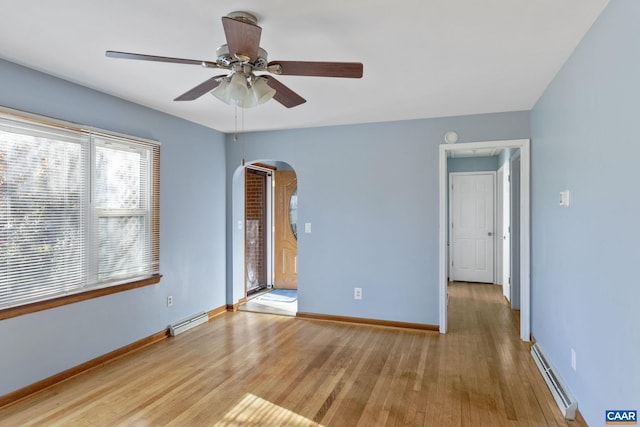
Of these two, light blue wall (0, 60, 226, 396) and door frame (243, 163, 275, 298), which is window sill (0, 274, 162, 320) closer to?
light blue wall (0, 60, 226, 396)

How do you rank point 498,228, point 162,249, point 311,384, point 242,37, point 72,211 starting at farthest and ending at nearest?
1. point 498,228
2. point 162,249
3. point 72,211
4. point 311,384
5. point 242,37

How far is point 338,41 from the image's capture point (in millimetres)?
2207

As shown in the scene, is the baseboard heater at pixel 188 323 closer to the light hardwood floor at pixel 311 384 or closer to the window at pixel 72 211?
the light hardwood floor at pixel 311 384

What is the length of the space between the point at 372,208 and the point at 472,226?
329cm

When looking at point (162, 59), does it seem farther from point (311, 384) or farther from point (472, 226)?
point (472, 226)

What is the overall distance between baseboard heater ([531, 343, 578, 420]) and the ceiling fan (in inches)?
95.4

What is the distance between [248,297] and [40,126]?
358cm

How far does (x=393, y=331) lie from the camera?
4.00 metres

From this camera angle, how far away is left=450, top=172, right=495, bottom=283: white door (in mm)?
6531

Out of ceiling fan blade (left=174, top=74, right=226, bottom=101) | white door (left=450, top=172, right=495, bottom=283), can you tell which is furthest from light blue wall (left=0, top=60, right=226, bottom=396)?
white door (left=450, top=172, right=495, bottom=283)

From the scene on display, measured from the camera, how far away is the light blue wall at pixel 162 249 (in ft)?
8.46

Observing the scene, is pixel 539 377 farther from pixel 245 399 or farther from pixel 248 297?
pixel 248 297

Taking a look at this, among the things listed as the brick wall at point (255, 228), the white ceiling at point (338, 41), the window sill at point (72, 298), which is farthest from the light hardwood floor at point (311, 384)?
the white ceiling at point (338, 41)

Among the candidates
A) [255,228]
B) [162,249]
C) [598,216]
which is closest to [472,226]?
[255,228]
